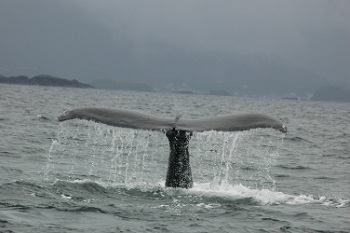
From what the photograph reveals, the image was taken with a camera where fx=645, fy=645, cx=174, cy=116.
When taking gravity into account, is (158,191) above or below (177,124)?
below

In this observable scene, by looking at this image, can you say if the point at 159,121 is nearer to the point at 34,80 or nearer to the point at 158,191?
the point at 158,191

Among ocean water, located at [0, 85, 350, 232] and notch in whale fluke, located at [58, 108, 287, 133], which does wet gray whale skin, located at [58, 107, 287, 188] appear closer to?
notch in whale fluke, located at [58, 108, 287, 133]

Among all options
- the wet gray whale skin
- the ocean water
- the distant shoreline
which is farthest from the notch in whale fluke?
the distant shoreline

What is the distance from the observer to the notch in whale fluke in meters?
7.97

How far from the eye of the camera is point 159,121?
28.1 ft

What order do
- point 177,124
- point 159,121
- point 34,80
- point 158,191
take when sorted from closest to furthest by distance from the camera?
point 159,121, point 177,124, point 158,191, point 34,80

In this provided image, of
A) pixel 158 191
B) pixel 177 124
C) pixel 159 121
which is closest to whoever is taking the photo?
pixel 159 121

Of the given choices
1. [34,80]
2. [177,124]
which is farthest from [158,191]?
[34,80]

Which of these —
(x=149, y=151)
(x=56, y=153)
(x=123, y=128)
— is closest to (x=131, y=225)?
(x=123, y=128)

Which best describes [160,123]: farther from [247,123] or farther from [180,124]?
[247,123]

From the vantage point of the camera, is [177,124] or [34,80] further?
[34,80]

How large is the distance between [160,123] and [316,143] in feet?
44.4

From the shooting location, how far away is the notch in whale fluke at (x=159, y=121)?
797cm

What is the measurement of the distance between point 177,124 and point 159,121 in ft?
Result: 0.91
